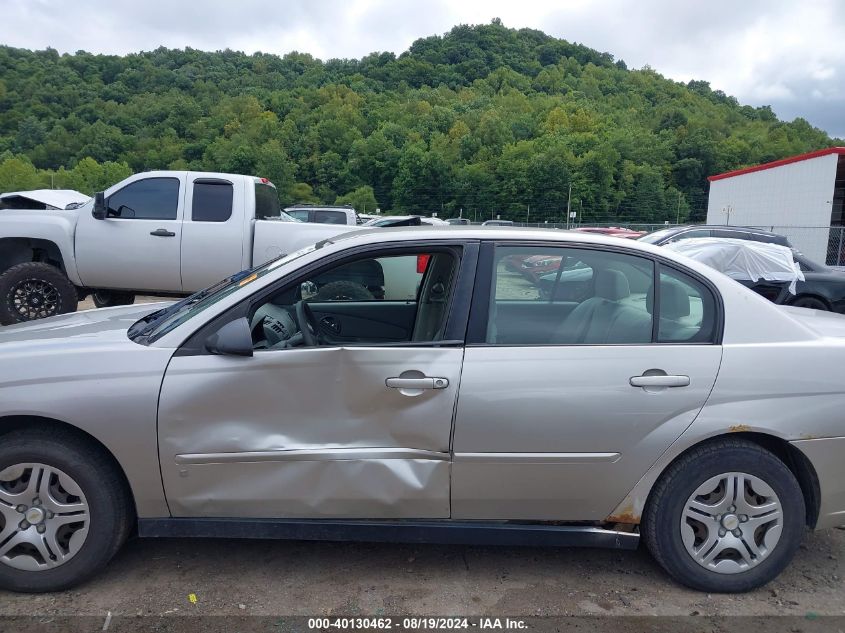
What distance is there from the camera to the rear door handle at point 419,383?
2.88 metres

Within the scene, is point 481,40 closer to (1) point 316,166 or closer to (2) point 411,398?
(1) point 316,166

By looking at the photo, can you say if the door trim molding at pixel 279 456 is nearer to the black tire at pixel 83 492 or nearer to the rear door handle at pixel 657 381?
the black tire at pixel 83 492

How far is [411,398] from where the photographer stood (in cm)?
288

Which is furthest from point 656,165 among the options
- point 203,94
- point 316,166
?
point 203,94

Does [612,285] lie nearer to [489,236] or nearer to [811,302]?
[489,236]

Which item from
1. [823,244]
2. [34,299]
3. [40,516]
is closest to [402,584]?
[40,516]

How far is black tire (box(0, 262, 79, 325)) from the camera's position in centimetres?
772

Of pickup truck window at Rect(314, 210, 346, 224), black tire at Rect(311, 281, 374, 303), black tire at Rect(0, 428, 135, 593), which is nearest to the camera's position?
black tire at Rect(0, 428, 135, 593)

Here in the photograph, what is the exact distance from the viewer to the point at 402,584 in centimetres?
307

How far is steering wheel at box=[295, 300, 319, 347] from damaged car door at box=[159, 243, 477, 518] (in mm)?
298

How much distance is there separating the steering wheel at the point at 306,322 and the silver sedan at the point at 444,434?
13cm

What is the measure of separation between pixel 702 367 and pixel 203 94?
89.1 meters

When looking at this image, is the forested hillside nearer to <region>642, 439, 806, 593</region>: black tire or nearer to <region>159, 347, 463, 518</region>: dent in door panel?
<region>159, 347, 463, 518</region>: dent in door panel

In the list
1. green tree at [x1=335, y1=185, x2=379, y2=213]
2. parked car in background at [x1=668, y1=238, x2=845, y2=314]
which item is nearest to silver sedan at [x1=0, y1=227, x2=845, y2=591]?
parked car in background at [x1=668, y1=238, x2=845, y2=314]
